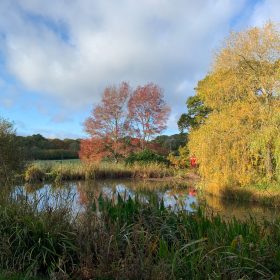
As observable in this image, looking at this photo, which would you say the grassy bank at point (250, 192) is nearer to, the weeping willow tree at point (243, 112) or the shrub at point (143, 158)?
the weeping willow tree at point (243, 112)

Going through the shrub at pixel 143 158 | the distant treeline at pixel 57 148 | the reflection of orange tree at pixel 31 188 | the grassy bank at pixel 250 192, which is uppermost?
the distant treeline at pixel 57 148

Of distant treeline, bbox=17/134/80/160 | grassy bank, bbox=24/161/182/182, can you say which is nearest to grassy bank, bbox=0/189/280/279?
grassy bank, bbox=24/161/182/182

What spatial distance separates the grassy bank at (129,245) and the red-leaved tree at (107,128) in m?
24.8

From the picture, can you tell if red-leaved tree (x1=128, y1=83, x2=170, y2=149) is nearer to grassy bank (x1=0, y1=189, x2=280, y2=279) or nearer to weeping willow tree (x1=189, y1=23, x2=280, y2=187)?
weeping willow tree (x1=189, y1=23, x2=280, y2=187)

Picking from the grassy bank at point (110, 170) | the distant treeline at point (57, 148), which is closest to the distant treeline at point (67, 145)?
the distant treeline at point (57, 148)

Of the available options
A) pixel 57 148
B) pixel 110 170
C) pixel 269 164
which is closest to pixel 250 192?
pixel 269 164

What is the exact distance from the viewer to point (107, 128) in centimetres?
3097

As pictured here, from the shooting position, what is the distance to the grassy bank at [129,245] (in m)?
3.75

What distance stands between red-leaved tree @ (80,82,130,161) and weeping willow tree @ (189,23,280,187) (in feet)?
42.8

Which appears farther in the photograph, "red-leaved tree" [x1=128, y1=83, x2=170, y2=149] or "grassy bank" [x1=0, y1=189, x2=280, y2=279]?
"red-leaved tree" [x1=128, y1=83, x2=170, y2=149]

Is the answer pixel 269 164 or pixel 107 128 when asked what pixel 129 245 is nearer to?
pixel 269 164

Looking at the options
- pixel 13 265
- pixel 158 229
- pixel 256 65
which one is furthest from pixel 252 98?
pixel 13 265

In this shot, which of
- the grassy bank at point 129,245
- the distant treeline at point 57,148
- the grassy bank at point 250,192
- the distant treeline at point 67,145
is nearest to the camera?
the grassy bank at point 129,245

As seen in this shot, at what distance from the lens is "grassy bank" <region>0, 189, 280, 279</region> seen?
12.3ft
